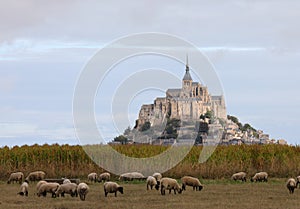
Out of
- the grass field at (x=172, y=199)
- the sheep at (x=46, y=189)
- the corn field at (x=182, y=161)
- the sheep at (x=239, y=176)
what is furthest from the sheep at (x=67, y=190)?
the corn field at (x=182, y=161)

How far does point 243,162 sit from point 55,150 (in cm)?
1053

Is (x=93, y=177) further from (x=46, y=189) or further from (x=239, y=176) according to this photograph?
(x=46, y=189)

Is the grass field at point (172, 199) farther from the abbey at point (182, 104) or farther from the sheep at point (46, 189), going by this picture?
the abbey at point (182, 104)

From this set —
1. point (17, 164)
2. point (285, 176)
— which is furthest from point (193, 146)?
point (17, 164)

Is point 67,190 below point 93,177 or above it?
below

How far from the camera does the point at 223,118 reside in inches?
2357

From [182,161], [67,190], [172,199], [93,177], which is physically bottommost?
[172,199]

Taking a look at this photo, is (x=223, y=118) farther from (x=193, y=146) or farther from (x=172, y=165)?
(x=172, y=165)

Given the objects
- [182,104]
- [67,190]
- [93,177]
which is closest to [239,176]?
[93,177]

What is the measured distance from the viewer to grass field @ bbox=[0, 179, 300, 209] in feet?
65.6

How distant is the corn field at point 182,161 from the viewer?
3469cm

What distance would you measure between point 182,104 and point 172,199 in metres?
27.7

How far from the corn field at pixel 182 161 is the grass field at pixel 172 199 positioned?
748cm

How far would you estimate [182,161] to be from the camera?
36.7 meters
